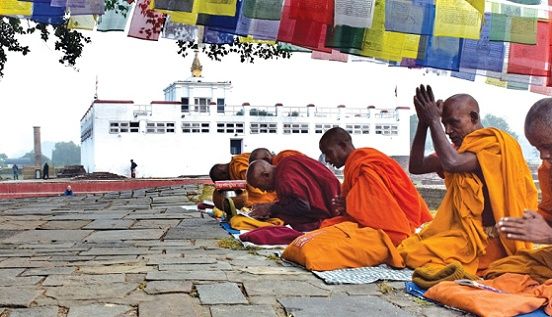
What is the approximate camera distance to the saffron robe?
6059 millimetres

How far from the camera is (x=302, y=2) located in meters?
4.61

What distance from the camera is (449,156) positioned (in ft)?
12.6

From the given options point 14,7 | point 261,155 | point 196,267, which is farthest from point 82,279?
point 261,155

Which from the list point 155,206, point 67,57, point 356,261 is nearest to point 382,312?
point 356,261

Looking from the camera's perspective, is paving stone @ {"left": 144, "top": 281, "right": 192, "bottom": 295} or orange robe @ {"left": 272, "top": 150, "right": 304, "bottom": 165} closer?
paving stone @ {"left": 144, "top": 281, "right": 192, "bottom": 295}

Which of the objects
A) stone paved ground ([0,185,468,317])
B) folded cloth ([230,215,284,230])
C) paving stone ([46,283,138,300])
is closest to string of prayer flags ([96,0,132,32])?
stone paved ground ([0,185,468,317])

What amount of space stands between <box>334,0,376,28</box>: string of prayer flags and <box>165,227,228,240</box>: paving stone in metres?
2.78

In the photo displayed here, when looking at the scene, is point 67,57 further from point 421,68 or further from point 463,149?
point 463,149

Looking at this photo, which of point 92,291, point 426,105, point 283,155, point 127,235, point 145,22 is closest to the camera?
point 92,291

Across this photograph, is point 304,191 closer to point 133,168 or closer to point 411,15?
point 411,15

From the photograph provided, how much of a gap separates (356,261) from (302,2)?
183 cm

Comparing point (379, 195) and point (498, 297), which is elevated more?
point (379, 195)

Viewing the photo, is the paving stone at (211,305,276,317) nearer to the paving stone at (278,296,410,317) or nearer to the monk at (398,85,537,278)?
the paving stone at (278,296,410,317)

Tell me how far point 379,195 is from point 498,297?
1.77 meters
